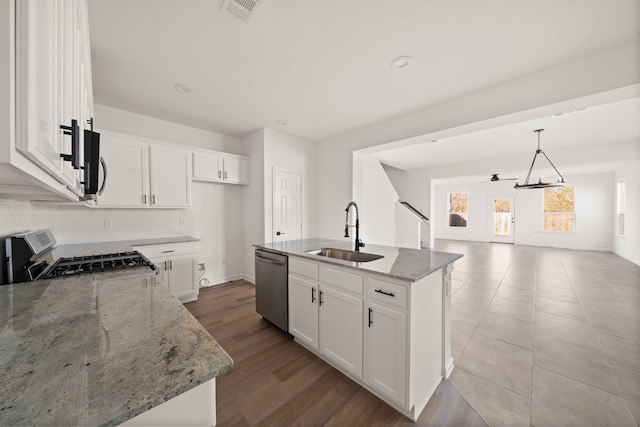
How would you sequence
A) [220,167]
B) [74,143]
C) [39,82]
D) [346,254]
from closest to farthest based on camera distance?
[39,82], [74,143], [346,254], [220,167]

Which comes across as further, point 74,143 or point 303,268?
point 303,268

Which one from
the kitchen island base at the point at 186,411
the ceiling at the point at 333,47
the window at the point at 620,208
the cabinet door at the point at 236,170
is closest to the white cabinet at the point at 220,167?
the cabinet door at the point at 236,170

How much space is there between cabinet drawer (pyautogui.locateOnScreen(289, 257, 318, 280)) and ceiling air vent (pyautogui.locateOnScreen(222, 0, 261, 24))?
6.60ft

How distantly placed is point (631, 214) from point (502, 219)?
340 cm

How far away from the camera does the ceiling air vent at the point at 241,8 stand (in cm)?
162

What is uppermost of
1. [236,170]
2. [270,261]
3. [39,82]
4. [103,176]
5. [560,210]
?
[236,170]

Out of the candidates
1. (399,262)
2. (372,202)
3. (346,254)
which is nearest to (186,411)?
(399,262)

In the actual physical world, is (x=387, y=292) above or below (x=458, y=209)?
below

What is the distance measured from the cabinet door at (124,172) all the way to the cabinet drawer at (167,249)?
0.63 m

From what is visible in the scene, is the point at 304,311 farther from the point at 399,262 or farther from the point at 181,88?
the point at 181,88

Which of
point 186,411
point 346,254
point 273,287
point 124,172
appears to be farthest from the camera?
point 124,172

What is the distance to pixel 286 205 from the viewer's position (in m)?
4.29

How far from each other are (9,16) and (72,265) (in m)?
2.04

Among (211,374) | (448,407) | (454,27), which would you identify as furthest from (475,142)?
(211,374)
